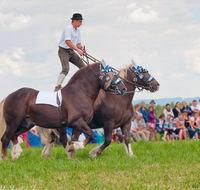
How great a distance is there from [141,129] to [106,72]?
7.60m

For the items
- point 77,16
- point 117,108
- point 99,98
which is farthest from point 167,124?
point 77,16

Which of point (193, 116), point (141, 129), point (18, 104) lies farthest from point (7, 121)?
point (193, 116)

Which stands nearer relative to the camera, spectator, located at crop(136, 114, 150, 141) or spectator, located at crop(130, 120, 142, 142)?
spectator, located at crop(130, 120, 142, 142)

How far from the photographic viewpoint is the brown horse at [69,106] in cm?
639

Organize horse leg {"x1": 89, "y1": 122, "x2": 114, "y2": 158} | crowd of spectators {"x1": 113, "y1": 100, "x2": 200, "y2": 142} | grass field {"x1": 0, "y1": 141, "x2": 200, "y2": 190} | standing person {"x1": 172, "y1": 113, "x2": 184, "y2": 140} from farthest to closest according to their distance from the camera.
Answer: standing person {"x1": 172, "y1": 113, "x2": 184, "y2": 140} → crowd of spectators {"x1": 113, "y1": 100, "x2": 200, "y2": 142} → horse leg {"x1": 89, "y1": 122, "x2": 114, "y2": 158} → grass field {"x1": 0, "y1": 141, "x2": 200, "y2": 190}

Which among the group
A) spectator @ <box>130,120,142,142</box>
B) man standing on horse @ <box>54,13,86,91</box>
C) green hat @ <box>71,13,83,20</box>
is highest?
green hat @ <box>71,13,83,20</box>

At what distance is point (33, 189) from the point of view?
14.6 feet

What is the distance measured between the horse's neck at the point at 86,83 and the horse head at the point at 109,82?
13 cm

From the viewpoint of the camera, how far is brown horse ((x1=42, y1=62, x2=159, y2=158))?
7371 mm

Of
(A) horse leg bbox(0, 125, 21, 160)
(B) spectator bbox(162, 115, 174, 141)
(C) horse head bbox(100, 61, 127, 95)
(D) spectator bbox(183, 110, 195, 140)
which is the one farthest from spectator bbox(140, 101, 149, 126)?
(A) horse leg bbox(0, 125, 21, 160)

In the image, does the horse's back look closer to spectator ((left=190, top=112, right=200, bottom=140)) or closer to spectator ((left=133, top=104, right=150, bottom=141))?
spectator ((left=133, top=104, right=150, bottom=141))

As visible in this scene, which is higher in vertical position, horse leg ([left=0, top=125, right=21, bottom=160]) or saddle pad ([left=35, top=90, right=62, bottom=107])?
saddle pad ([left=35, top=90, right=62, bottom=107])

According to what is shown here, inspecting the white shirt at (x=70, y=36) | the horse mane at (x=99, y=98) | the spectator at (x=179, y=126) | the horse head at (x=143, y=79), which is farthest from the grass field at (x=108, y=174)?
the spectator at (x=179, y=126)

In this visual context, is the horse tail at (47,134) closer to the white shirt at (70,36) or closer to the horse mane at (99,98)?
the horse mane at (99,98)
